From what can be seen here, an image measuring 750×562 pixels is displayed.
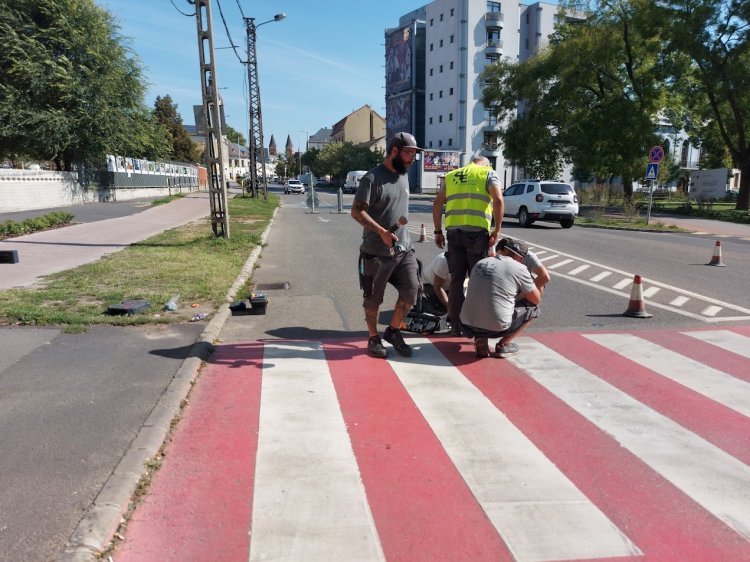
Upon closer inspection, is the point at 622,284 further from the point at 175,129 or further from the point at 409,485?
the point at 175,129

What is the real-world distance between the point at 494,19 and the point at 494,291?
243 ft

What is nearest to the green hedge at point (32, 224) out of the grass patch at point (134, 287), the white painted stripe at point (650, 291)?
the grass patch at point (134, 287)

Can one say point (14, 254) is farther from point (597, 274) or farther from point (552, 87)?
point (552, 87)

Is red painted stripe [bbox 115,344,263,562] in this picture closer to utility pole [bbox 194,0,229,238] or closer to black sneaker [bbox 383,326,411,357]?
→ black sneaker [bbox 383,326,411,357]

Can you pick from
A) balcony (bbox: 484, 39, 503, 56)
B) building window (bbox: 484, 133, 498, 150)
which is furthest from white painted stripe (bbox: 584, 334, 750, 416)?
balcony (bbox: 484, 39, 503, 56)

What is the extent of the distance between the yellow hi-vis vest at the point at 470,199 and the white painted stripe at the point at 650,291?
13.7ft

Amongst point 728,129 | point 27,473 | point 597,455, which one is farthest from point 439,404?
point 728,129

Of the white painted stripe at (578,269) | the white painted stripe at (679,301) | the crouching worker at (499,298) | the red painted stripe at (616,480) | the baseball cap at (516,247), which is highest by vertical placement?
the baseball cap at (516,247)

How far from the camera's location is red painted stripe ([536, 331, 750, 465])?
12.1 feet

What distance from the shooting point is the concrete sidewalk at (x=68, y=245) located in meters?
9.40

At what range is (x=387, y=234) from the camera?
16.1ft

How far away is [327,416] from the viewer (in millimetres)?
3957

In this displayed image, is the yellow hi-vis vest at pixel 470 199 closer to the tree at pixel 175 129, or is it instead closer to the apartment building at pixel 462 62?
the apartment building at pixel 462 62

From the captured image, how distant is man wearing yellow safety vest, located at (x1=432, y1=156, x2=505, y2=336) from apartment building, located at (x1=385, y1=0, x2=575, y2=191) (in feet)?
204
